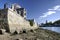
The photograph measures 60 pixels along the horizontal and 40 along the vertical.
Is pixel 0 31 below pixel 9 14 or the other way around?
below

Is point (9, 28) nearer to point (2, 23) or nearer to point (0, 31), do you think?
point (2, 23)

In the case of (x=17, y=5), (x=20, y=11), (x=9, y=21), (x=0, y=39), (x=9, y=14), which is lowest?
(x=0, y=39)

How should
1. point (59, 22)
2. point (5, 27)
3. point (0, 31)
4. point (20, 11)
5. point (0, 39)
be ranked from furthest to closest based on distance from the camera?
1. point (59, 22)
2. point (20, 11)
3. point (5, 27)
4. point (0, 31)
5. point (0, 39)

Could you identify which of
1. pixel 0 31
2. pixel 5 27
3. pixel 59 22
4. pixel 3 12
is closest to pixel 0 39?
pixel 0 31

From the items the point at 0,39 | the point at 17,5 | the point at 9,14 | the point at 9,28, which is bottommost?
the point at 0,39

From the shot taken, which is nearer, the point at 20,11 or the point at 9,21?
the point at 9,21

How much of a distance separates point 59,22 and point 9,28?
121 meters

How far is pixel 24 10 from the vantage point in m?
36.3

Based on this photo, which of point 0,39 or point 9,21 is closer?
point 0,39

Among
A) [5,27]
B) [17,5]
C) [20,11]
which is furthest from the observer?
[17,5]

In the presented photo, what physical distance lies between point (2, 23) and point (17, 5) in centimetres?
2513

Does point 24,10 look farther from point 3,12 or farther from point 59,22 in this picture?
point 59,22

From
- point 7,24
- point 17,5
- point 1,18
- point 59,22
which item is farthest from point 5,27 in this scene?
point 59,22

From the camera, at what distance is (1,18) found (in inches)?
539
